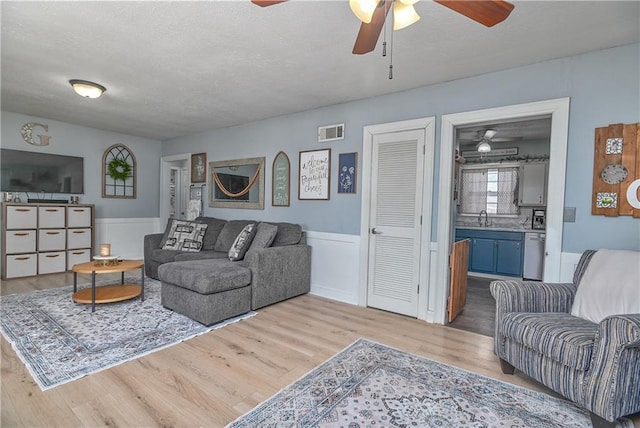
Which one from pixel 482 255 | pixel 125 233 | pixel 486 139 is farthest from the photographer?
pixel 125 233

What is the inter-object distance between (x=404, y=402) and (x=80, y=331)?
2693 millimetres

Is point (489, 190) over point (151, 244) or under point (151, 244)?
over

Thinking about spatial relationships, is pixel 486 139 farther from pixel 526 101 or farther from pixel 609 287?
pixel 609 287

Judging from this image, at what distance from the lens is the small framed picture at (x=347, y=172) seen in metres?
3.71

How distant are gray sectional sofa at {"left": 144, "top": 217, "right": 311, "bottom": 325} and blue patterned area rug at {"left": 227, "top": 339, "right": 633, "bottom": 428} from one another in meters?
1.26

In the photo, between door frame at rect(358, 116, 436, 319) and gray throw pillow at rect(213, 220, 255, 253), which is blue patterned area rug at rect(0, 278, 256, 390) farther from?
door frame at rect(358, 116, 436, 319)

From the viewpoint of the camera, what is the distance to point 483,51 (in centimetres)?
248

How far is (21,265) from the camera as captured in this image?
4.42 meters

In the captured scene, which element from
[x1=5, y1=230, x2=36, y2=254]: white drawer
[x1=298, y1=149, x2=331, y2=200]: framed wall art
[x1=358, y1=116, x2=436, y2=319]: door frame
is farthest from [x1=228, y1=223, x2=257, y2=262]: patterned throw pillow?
[x1=5, y1=230, x2=36, y2=254]: white drawer

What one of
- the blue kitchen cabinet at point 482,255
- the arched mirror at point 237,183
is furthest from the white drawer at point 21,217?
the blue kitchen cabinet at point 482,255

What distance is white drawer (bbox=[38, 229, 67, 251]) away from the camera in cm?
457

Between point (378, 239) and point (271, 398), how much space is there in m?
2.11

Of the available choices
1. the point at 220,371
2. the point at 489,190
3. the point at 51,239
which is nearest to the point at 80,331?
the point at 220,371

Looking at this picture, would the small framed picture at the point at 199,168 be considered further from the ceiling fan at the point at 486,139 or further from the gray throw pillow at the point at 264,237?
the ceiling fan at the point at 486,139
